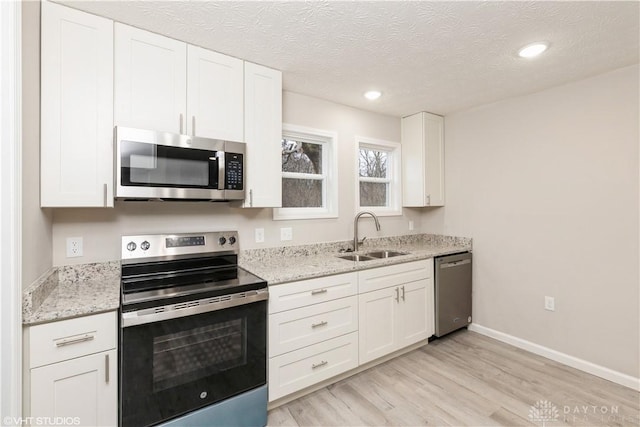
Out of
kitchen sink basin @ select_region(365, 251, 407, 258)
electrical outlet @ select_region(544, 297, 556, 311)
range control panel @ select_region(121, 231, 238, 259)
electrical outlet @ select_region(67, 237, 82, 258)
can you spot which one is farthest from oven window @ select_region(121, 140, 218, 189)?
electrical outlet @ select_region(544, 297, 556, 311)

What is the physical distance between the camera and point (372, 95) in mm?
2789

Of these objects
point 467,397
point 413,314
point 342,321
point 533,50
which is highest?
point 533,50

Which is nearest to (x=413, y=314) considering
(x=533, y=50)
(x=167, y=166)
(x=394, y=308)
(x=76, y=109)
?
(x=394, y=308)

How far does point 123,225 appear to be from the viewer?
1.96 meters

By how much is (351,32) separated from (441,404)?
96.9 inches

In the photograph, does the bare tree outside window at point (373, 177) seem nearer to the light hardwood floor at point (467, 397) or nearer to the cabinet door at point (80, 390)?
the light hardwood floor at point (467, 397)

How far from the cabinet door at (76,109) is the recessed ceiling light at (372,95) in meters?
1.93

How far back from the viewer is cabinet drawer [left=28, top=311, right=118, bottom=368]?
1.26 metres

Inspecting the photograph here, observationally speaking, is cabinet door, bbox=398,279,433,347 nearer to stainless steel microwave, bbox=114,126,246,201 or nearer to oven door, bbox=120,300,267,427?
oven door, bbox=120,300,267,427

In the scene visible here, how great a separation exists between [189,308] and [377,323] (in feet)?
4.97

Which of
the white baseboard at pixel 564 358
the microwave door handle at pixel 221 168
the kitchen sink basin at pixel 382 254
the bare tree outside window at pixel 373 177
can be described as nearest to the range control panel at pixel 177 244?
the microwave door handle at pixel 221 168

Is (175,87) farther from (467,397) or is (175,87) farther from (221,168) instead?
(467,397)

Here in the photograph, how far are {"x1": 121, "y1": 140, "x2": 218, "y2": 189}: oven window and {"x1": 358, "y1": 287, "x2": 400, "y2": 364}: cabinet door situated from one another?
1.45 meters

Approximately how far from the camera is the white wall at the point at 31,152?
1301 millimetres
